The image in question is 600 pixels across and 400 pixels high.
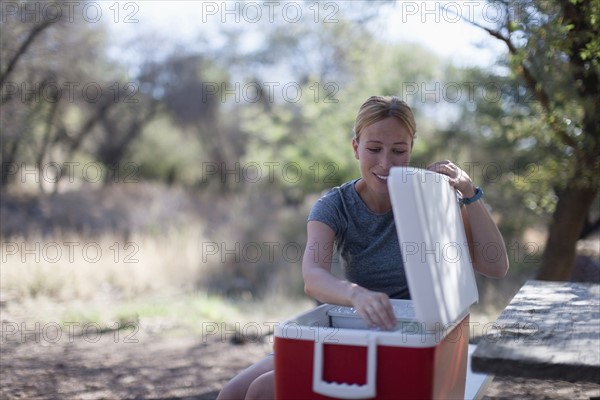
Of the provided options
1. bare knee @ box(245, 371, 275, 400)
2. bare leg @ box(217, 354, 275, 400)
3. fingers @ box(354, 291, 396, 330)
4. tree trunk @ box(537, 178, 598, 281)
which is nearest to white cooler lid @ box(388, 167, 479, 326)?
fingers @ box(354, 291, 396, 330)

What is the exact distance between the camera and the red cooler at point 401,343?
5.97 ft

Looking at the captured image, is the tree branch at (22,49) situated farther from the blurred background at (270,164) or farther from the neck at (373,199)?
the neck at (373,199)

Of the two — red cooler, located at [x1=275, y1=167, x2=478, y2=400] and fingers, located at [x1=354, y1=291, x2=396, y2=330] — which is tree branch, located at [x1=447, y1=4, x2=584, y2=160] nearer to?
red cooler, located at [x1=275, y1=167, x2=478, y2=400]

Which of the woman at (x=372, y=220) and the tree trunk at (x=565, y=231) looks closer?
the woman at (x=372, y=220)

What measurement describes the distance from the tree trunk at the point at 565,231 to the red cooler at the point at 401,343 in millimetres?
3092

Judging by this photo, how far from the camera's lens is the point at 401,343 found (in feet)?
5.98

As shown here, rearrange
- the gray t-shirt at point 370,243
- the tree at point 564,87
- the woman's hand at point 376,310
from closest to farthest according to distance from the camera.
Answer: the woman's hand at point 376,310 < the gray t-shirt at point 370,243 < the tree at point 564,87

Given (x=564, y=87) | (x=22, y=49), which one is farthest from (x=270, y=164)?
(x=564, y=87)

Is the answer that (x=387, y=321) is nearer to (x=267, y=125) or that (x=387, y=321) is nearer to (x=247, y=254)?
(x=247, y=254)

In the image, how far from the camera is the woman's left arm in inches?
98.0

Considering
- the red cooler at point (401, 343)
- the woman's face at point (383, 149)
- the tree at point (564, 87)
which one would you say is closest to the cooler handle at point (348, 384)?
the red cooler at point (401, 343)

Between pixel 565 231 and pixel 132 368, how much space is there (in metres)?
3.09

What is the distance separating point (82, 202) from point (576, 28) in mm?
12281

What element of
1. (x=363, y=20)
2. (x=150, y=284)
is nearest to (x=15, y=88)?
(x=150, y=284)
